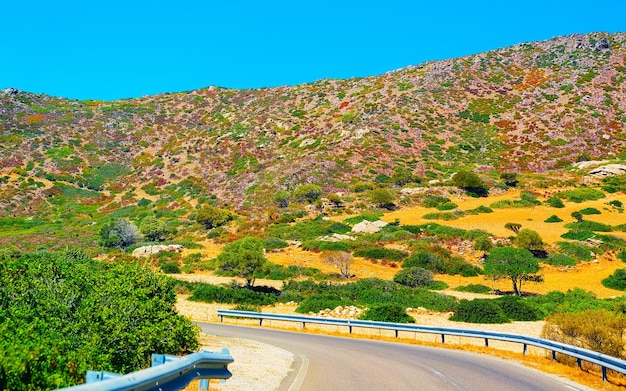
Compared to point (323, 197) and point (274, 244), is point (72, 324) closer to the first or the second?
point (274, 244)

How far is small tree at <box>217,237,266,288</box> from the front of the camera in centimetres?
3325

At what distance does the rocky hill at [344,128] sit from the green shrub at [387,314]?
1613 inches

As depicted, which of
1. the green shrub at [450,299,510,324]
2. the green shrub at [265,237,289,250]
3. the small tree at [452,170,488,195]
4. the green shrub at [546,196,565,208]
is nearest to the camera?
the green shrub at [450,299,510,324]

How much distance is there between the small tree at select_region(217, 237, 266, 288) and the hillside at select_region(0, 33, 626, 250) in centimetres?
2852

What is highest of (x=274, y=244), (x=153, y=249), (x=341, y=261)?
(x=274, y=244)

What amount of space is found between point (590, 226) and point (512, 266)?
17838 millimetres

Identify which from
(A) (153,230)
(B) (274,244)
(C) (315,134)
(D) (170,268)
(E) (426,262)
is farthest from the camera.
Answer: (C) (315,134)

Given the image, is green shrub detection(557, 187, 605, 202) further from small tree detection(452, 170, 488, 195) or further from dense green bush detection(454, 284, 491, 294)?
dense green bush detection(454, 284, 491, 294)

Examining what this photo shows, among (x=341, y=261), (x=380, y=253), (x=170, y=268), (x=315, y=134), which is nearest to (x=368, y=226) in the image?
(x=380, y=253)

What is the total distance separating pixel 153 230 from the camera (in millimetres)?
52688

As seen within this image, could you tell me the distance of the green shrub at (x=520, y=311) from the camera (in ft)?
80.6

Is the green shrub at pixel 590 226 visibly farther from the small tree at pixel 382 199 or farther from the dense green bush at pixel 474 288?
the small tree at pixel 382 199

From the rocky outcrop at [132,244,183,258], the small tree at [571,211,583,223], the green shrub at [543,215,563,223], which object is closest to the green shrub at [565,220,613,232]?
the small tree at [571,211,583,223]

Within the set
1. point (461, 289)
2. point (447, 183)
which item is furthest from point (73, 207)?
point (461, 289)
